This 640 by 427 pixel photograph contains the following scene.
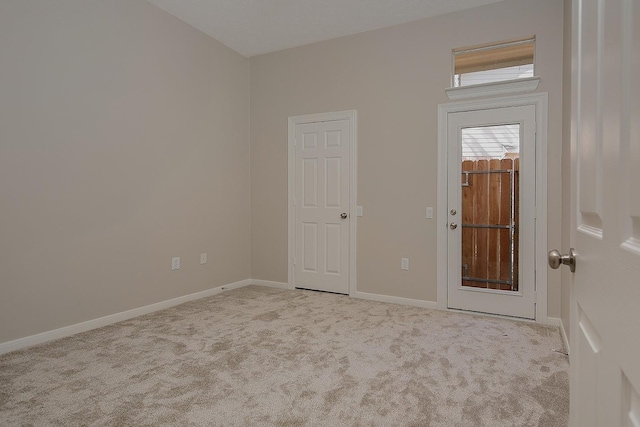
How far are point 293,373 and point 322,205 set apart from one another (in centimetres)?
259

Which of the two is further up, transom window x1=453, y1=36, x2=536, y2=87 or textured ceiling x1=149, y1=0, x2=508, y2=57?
textured ceiling x1=149, y1=0, x2=508, y2=57

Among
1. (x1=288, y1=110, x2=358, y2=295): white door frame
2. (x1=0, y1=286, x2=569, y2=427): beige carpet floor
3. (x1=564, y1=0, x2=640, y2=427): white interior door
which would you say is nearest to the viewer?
(x1=564, y1=0, x2=640, y2=427): white interior door

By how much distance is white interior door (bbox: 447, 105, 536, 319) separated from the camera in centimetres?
359

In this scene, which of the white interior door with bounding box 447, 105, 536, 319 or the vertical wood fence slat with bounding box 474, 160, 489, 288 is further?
the vertical wood fence slat with bounding box 474, 160, 489, 288

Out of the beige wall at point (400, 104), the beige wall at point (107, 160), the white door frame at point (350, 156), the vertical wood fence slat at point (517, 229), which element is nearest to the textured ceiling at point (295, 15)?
the beige wall at point (400, 104)

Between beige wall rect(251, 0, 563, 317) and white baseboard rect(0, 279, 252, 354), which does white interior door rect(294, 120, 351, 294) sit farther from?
white baseboard rect(0, 279, 252, 354)

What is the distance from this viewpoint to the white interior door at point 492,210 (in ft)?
11.8

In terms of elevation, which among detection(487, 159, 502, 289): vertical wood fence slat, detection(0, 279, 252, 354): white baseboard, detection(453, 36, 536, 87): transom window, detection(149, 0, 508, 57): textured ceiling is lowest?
detection(0, 279, 252, 354): white baseboard

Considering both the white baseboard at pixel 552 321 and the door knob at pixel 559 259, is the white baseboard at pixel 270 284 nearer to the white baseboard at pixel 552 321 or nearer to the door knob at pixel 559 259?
the white baseboard at pixel 552 321

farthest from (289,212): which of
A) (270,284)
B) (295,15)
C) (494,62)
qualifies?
(494,62)

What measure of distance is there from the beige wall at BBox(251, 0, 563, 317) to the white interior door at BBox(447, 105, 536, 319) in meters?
0.19

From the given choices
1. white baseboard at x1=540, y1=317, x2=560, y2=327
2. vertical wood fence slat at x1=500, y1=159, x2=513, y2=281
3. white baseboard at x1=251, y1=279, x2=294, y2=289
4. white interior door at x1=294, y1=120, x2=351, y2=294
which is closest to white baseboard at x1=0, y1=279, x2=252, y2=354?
white baseboard at x1=251, y1=279, x2=294, y2=289

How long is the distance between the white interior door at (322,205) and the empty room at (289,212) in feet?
0.09

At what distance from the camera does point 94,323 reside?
3312 millimetres
